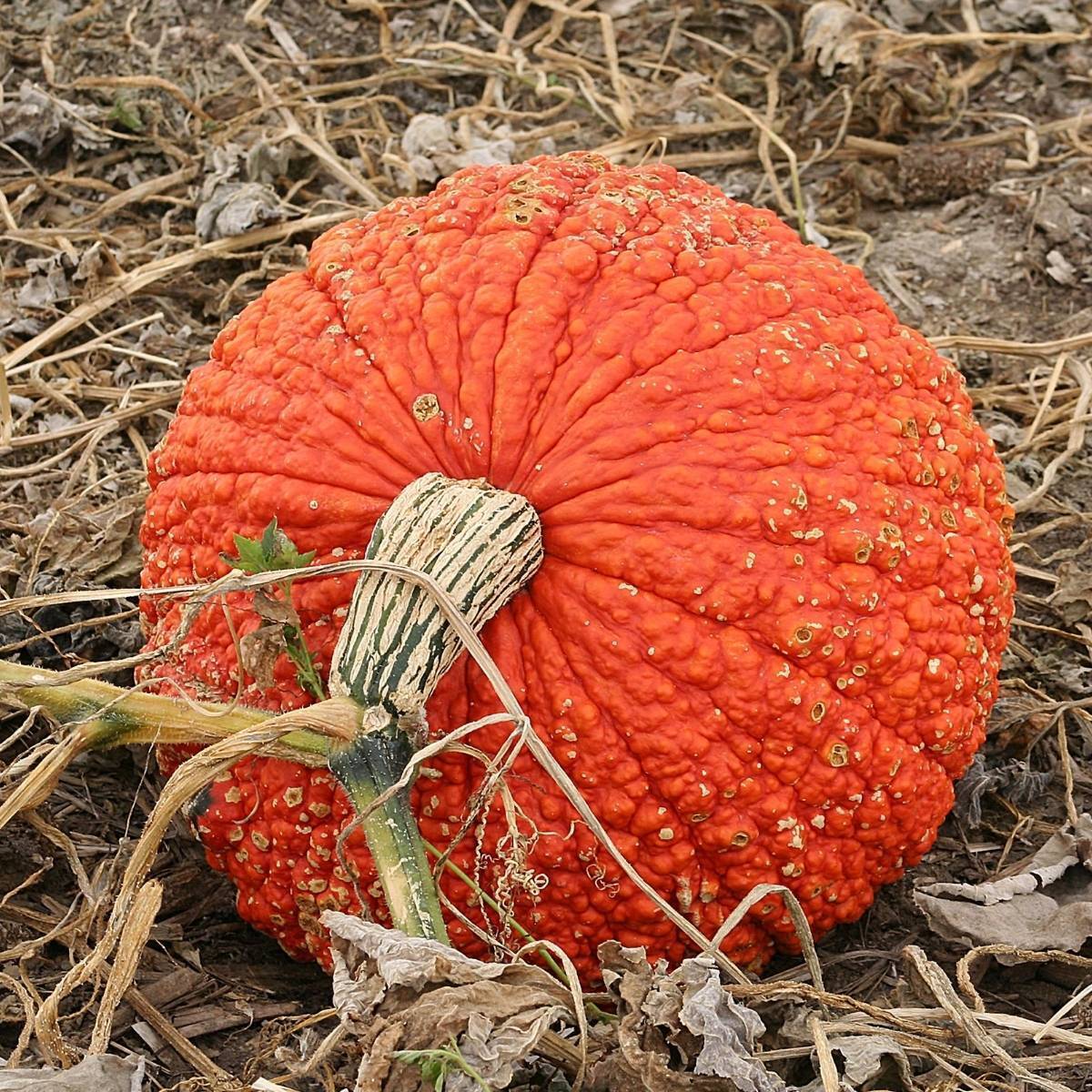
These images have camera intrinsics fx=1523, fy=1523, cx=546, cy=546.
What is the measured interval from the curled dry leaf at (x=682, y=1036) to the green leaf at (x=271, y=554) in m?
0.84

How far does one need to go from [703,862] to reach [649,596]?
0.51m

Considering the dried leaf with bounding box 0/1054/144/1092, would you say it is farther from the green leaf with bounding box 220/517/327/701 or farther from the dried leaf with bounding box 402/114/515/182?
the dried leaf with bounding box 402/114/515/182

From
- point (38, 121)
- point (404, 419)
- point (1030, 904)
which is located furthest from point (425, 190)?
point (1030, 904)

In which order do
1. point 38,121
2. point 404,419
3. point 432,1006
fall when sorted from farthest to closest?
point 38,121 < point 404,419 < point 432,1006

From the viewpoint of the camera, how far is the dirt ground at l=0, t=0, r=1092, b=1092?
297 cm

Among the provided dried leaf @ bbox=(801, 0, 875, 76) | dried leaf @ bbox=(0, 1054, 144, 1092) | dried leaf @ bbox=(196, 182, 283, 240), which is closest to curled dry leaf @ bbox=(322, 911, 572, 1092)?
dried leaf @ bbox=(0, 1054, 144, 1092)

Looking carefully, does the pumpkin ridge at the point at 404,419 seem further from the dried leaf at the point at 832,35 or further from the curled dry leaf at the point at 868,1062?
the dried leaf at the point at 832,35

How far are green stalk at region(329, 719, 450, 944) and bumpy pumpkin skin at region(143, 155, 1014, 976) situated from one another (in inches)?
7.3

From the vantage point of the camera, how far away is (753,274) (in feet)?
9.57

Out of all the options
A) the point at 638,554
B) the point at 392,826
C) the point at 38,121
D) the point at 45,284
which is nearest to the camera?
the point at 392,826

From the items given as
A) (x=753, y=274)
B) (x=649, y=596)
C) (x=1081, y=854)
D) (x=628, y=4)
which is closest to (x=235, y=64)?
(x=628, y=4)

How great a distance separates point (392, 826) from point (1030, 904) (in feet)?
4.35

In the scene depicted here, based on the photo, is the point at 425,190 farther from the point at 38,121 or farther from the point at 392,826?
the point at 392,826

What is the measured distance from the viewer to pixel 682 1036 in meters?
2.27
